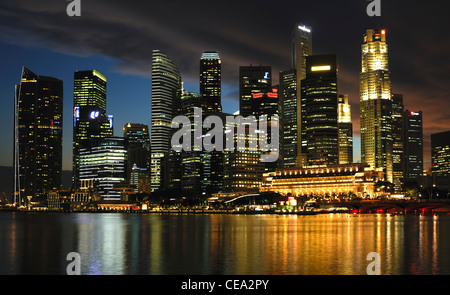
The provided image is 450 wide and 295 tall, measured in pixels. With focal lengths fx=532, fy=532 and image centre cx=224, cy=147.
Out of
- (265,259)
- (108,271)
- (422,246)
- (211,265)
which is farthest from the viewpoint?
(422,246)

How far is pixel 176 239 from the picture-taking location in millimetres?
86875

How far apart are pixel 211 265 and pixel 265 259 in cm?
722

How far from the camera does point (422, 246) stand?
2793 inches
